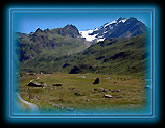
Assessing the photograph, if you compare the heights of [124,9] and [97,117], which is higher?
[124,9]

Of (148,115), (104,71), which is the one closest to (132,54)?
(104,71)

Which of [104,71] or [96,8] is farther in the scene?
[104,71]

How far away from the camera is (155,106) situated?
17.9 feet

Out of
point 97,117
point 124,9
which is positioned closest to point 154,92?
point 97,117

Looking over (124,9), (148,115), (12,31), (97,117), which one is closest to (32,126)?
(97,117)

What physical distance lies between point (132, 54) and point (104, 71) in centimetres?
2380

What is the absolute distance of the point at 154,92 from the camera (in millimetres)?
5465

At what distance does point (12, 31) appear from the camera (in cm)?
576

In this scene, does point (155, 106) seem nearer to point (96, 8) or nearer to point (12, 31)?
point (96, 8)

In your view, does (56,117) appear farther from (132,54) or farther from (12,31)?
(132,54)

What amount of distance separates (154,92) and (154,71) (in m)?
0.52
